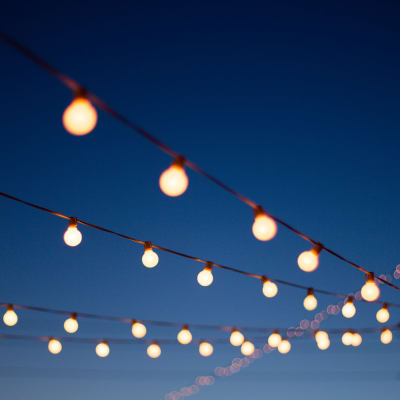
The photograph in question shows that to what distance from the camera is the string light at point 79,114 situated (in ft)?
6.69

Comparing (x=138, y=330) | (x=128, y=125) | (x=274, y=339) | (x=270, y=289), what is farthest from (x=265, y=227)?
(x=274, y=339)

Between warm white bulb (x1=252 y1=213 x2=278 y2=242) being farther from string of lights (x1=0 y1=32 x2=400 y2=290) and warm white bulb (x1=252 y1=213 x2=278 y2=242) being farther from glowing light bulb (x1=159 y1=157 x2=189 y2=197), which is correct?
glowing light bulb (x1=159 y1=157 x2=189 y2=197)

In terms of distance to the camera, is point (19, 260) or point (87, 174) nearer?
point (87, 174)

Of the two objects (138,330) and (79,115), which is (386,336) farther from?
(79,115)

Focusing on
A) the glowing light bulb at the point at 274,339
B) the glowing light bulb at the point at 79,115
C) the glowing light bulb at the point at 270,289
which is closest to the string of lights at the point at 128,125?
the glowing light bulb at the point at 79,115

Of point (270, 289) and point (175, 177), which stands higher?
point (270, 289)

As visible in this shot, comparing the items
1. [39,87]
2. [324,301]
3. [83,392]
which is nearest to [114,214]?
[39,87]

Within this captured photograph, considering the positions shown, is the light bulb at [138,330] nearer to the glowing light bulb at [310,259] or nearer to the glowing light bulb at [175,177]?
the glowing light bulb at [310,259]

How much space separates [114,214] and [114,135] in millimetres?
1712

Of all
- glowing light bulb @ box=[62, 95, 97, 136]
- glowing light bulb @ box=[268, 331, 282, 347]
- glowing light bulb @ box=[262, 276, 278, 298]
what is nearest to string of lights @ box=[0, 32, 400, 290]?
glowing light bulb @ box=[62, 95, 97, 136]

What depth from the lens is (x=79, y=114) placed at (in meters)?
2.05

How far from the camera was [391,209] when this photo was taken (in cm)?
827

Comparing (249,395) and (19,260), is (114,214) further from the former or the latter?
(249,395)

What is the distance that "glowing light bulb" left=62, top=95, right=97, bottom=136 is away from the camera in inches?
80.4
